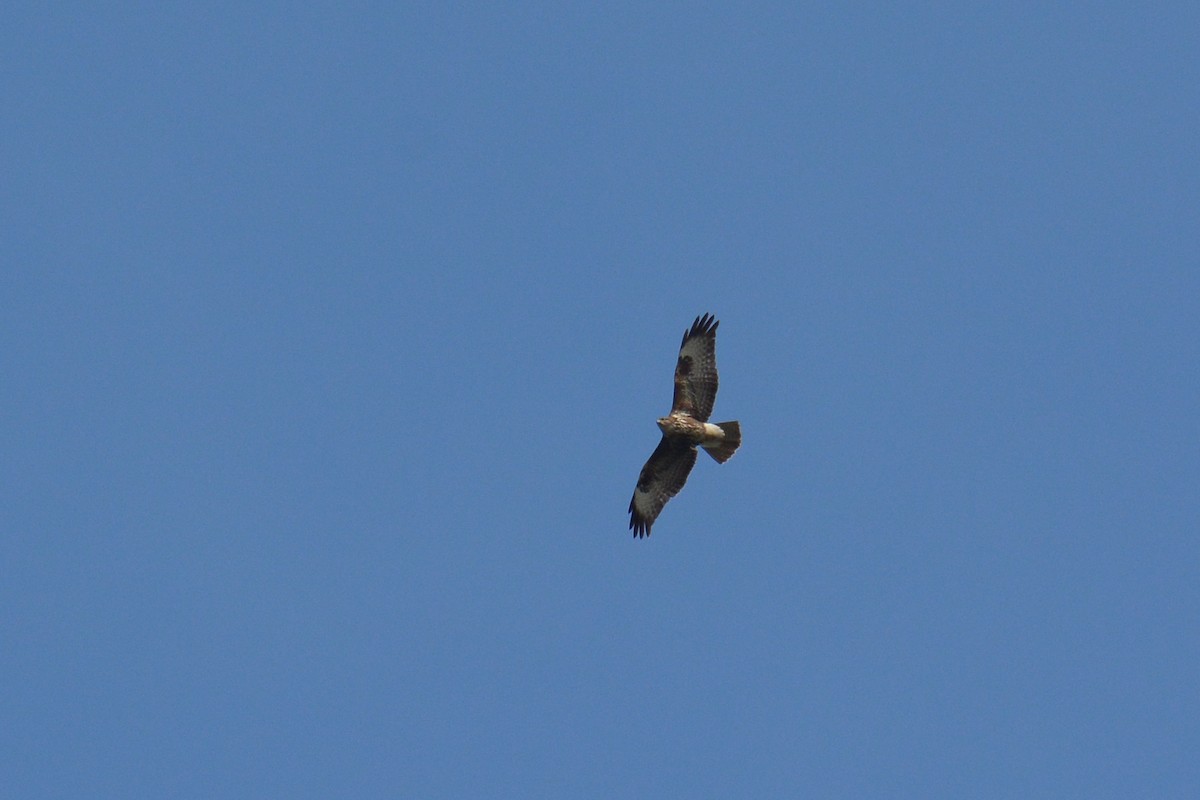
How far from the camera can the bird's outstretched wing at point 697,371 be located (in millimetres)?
Answer: 25000

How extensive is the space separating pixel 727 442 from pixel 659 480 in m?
1.76

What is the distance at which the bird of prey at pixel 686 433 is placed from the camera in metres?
24.7

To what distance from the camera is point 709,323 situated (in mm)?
25312

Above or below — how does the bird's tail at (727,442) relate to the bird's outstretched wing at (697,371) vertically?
below

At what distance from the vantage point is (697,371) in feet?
82.8

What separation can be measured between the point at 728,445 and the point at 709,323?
2.23m

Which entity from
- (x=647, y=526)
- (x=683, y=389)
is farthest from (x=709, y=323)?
(x=647, y=526)

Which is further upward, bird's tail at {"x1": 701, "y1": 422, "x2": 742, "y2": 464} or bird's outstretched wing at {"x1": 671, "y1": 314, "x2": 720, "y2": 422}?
bird's outstretched wing at {"x1": 671, "y1": 314, "x2": 720, "y2": 422}

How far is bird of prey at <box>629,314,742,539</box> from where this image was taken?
24734 millimetres

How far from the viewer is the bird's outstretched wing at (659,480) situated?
25.4 metres

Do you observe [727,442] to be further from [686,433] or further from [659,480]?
[659,480]

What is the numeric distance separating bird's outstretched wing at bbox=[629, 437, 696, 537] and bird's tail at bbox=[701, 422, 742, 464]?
565 millimetres

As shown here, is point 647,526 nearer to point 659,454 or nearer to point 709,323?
point 659,454

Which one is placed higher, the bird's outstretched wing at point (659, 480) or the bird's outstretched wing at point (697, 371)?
the bird's outstretched wing at point (697, 371)
